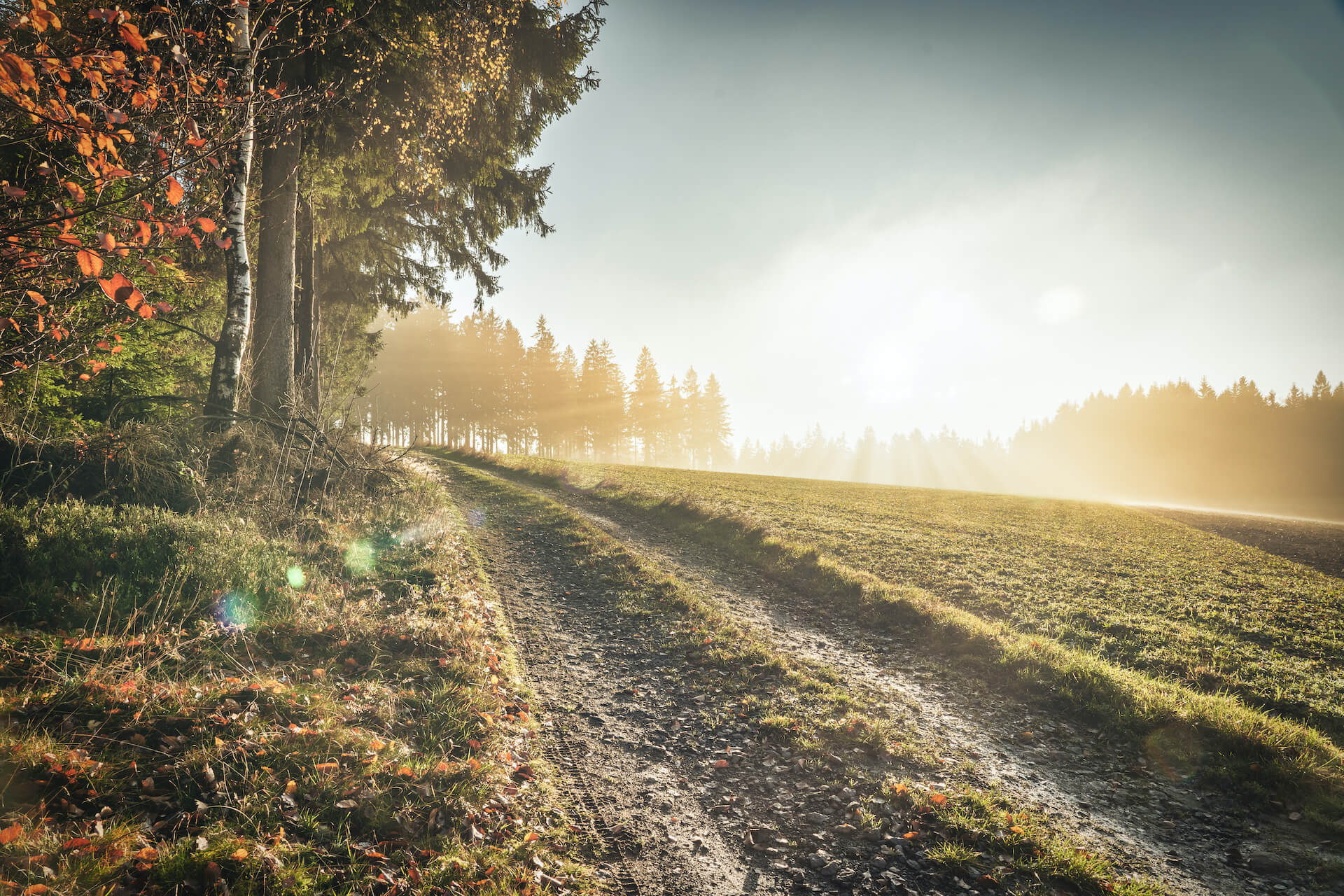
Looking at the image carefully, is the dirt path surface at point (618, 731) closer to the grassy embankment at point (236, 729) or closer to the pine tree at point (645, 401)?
the grassy embankment at point (236, 729)

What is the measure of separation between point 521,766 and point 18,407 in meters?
7.72

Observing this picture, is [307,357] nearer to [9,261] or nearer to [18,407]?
[18,407]

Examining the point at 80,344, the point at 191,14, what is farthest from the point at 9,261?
the point at 191,14

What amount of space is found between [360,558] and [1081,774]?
32.8 ft

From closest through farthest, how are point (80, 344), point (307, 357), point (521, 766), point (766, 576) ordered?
point (521, 766) → point (80, 344) → point (766, 576) → point (307, 357)

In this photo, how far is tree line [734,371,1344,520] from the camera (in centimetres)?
6444

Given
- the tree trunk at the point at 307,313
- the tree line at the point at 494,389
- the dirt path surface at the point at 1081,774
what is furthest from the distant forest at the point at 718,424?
the dirt path surface at the point at 1081,774

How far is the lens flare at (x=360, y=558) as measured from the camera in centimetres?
757

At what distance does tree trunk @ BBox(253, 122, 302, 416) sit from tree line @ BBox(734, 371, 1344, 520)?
83949 mm

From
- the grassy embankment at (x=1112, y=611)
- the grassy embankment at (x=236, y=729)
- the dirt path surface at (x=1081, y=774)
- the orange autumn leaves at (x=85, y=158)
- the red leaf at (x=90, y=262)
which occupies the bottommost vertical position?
the dirt path surface at (x=1081, y=774)

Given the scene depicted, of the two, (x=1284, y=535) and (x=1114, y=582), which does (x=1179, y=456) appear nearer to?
(x=1284, y=535)

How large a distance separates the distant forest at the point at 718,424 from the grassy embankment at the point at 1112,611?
33432 millimetres

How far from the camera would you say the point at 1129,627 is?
970 centimetres

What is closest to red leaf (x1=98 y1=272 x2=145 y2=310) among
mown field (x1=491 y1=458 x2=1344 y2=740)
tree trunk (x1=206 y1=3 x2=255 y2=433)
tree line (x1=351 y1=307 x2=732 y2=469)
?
tree trunk (x1=206 y1=3 x2=255 y2=433)
